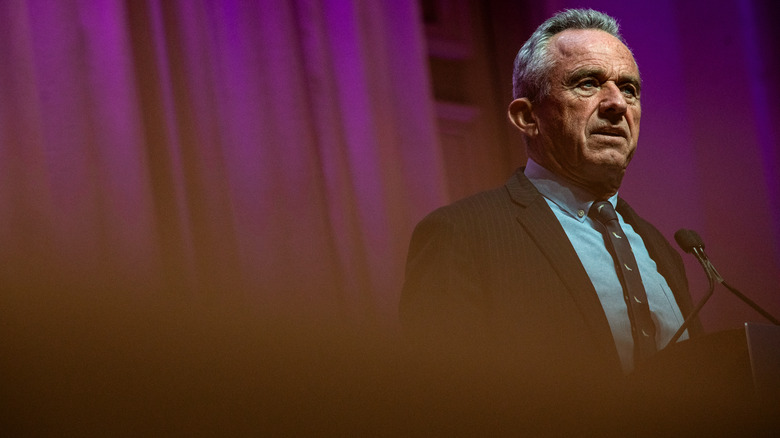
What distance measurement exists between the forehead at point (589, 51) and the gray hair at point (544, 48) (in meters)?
0.02

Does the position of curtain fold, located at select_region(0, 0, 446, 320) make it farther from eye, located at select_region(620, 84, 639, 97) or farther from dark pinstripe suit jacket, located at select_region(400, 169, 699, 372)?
eye, located at select_region(620, 84, 639, 97)

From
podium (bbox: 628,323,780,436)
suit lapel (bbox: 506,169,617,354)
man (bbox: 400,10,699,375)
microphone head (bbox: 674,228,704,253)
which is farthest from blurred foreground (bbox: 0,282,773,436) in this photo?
microphone head (bbox: 674,228,704,253)

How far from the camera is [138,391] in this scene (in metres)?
0.33

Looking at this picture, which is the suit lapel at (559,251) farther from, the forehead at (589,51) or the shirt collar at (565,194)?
the forehead at (589,51)

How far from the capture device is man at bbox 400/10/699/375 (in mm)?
1332

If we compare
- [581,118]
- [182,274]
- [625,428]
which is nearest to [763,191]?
[581,118]

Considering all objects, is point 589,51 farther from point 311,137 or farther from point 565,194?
point 311,137

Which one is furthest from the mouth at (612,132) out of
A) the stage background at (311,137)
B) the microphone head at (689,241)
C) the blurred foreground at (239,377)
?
the blurred foreground at (239,377)

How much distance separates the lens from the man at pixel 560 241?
1332mm

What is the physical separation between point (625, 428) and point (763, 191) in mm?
2653

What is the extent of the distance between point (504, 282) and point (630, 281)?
0.78 ft

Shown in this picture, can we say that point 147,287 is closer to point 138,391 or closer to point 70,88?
point 138,391

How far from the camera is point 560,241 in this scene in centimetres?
144

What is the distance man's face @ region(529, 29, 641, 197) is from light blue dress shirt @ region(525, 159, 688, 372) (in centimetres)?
3
